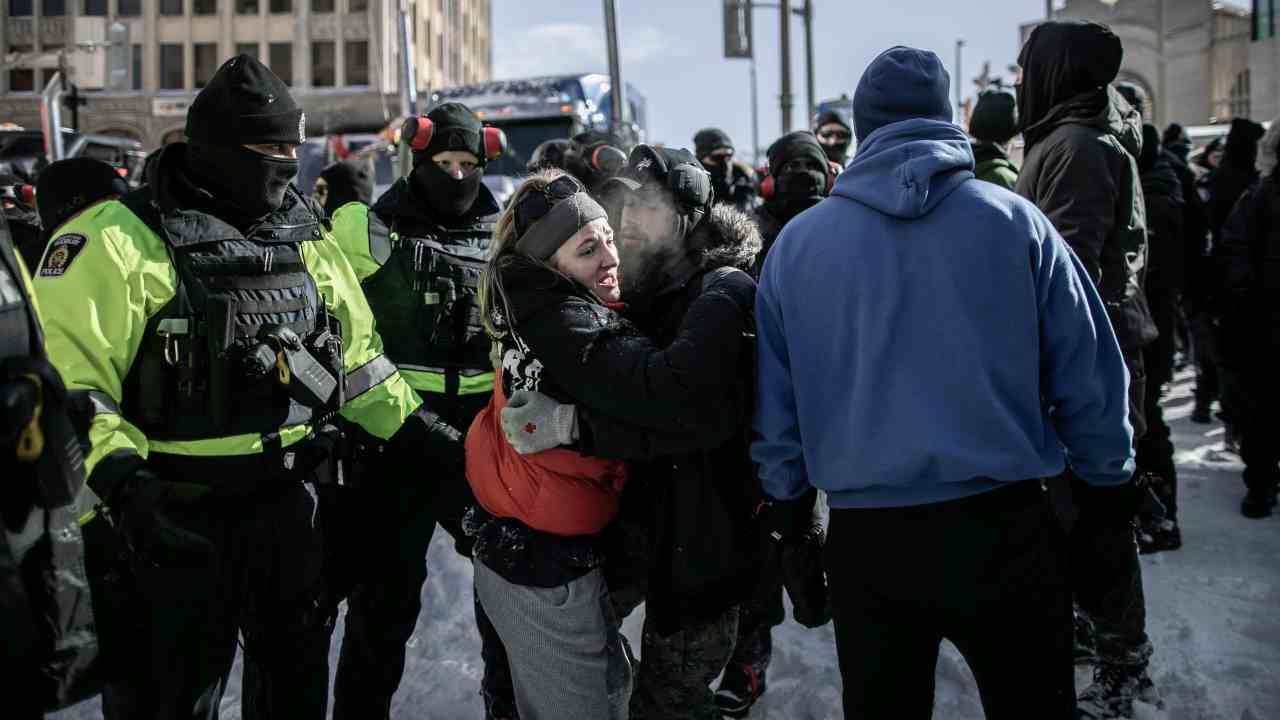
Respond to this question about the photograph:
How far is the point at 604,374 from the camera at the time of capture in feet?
7.65

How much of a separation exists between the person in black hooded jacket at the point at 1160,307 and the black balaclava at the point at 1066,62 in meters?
2.03

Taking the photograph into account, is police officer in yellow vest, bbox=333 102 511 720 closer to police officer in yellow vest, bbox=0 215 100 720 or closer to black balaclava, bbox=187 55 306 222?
black balaclava, bbox=187 55 306 222

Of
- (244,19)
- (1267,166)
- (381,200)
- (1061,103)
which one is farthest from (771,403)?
(244,19)

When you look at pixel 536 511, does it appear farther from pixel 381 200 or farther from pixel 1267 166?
pixel 1267 166

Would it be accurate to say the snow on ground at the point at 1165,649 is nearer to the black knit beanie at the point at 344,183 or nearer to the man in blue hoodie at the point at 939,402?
the man in blue hoodie at the point at 939,402

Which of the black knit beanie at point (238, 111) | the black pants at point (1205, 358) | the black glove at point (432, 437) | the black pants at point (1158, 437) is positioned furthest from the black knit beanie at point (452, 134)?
the black pants at point (1205, 358)

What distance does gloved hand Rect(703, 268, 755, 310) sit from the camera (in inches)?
95.7

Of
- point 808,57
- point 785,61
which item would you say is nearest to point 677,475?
point 785,61

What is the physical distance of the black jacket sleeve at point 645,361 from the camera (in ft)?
7.50

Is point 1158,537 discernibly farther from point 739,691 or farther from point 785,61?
point 785,61

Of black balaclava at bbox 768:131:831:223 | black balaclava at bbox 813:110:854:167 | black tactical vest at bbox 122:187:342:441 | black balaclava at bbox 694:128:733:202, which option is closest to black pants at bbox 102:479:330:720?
black tactical vest at bbox 122:187:342:441

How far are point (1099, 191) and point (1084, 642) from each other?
6.02 ft

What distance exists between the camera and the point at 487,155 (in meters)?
3.98

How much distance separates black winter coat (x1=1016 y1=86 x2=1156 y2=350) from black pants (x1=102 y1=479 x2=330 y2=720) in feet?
8.57
